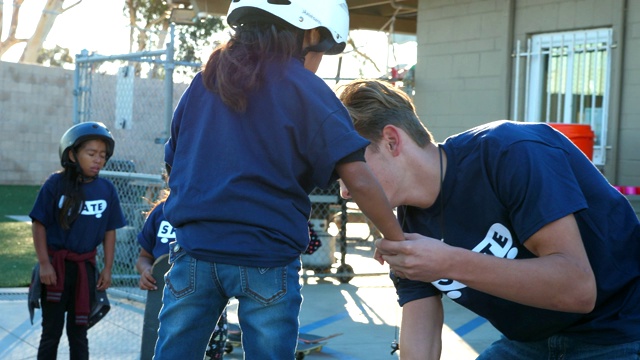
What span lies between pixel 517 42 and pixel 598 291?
787cm

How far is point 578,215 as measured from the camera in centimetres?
243

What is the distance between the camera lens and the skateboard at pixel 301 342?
20.9 feet

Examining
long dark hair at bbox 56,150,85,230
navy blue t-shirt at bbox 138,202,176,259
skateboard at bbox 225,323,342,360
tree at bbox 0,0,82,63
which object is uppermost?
tree at bbox 0,0,82,63

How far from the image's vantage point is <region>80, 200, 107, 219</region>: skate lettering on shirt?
6.09m

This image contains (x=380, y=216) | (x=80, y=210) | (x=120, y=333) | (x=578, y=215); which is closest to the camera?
(x=578, y=215)

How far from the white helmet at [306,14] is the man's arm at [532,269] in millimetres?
1190

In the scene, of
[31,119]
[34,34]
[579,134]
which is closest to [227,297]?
[579,134]

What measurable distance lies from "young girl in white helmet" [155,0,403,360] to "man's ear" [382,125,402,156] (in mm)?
191

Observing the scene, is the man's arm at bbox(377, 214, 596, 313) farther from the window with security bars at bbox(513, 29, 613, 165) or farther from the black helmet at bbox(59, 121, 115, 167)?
Answer: the window with security bars at bbox(513, 29, 613, 165)

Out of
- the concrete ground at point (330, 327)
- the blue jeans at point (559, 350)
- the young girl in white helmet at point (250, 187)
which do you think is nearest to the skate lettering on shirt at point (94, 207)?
the concrete ground at point (330, 327)

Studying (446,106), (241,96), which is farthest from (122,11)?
(241,96)

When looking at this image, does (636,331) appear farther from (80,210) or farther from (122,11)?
(122,11)

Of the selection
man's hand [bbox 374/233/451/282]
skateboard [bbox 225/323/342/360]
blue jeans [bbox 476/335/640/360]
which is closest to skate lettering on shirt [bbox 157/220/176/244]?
skateboard [bbox 225/323/342/360]

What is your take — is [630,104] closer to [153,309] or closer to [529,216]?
[153,309]
